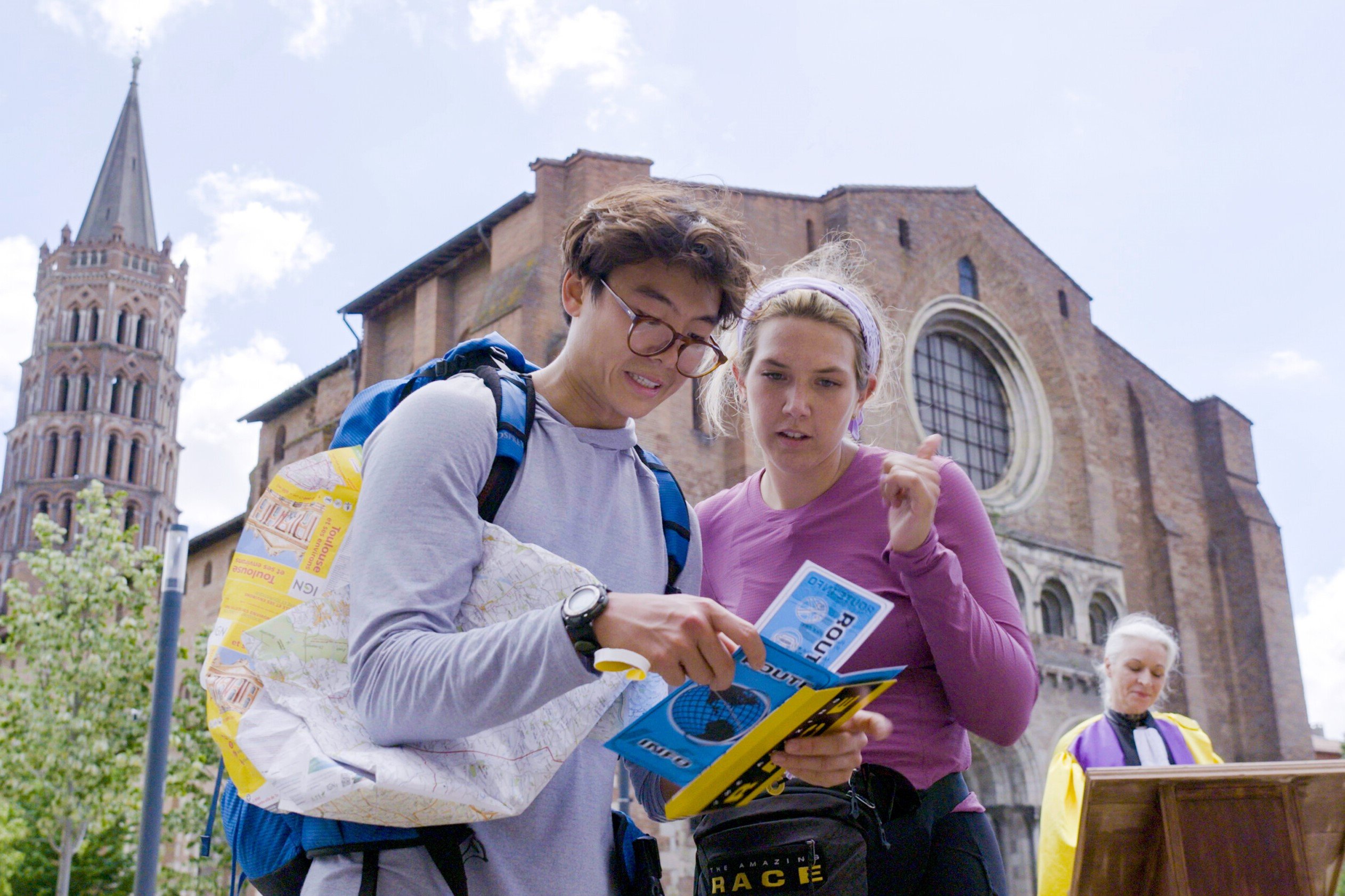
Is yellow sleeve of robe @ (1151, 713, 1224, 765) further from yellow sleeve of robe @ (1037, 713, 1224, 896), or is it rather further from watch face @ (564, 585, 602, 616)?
watch face @ (564, 585, 602, 616)

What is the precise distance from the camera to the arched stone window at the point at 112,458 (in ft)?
213

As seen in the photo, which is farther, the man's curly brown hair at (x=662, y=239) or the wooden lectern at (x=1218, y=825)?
the wooden lectern at (x=1218, y=825)

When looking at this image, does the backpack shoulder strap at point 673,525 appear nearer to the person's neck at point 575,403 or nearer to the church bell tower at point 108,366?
the person's neck at point 575,403

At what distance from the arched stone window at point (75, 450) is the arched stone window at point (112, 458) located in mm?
1316

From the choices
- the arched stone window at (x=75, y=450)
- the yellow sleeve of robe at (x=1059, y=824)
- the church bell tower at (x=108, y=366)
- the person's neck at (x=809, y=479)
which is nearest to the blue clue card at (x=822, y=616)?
the person's neck at (x=809, y=479)

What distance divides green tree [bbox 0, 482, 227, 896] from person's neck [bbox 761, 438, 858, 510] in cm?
1568

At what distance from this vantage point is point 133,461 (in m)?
66.1

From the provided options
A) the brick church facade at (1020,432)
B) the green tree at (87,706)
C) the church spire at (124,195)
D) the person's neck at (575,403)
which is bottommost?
the person's neck at (575,403)

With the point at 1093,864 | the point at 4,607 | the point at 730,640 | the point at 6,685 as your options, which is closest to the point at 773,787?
the point at 730,640

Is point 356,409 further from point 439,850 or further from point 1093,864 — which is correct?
point 1093,864

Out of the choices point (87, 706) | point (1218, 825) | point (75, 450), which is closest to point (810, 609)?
point (1218, 825)

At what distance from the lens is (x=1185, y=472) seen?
27.5 metres

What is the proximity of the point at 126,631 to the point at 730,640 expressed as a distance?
1835cm

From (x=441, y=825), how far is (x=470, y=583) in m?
0.36
